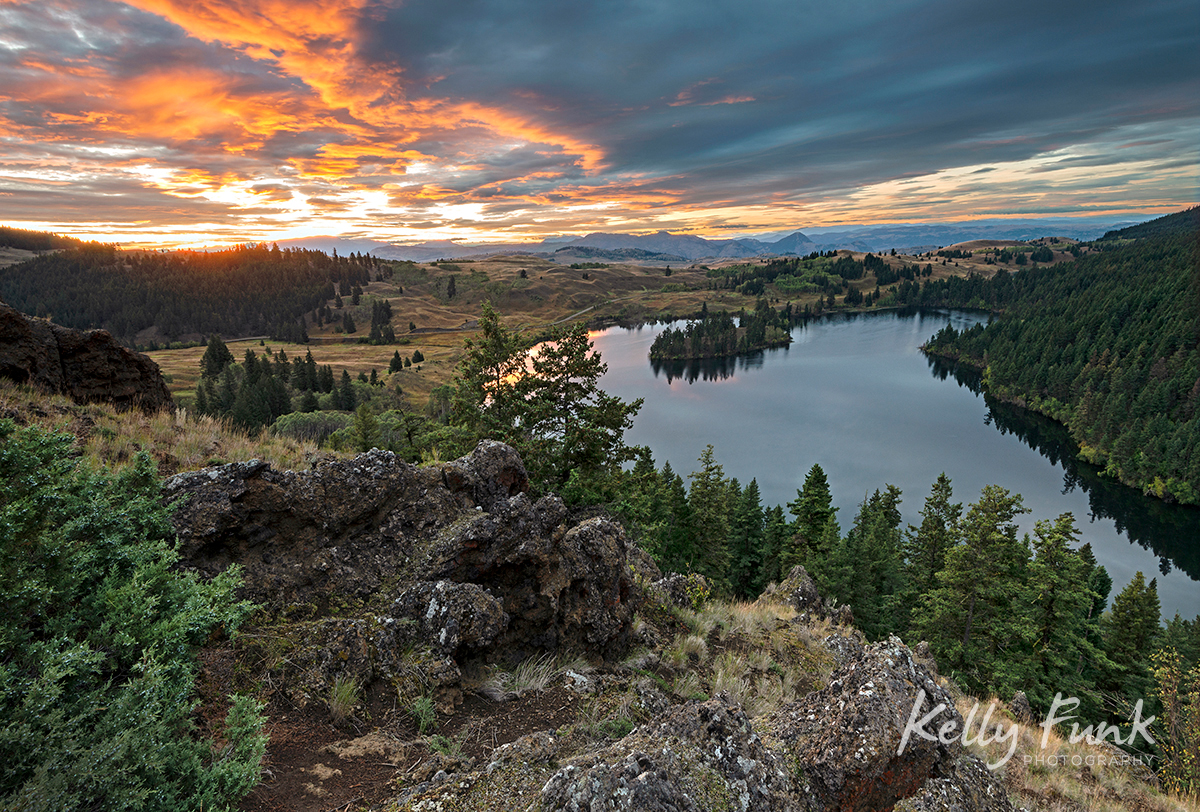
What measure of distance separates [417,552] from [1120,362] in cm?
16848

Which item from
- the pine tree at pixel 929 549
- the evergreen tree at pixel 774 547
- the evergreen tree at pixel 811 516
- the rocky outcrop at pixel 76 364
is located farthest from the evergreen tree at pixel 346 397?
the pine tree at pixel 929 549

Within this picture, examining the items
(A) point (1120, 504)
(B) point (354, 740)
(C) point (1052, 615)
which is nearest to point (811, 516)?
(C) point (1052, 615)

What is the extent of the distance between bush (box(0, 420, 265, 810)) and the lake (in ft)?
227

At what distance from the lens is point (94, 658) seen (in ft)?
11.5

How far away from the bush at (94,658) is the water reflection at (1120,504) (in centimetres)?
9541

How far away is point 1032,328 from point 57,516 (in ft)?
641

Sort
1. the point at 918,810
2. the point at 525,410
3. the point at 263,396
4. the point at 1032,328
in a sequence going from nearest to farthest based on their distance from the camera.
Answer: the point at 918,810, the point at 525,410, the point at 263,396, the point at 1032,328

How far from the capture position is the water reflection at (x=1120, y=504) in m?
69.3

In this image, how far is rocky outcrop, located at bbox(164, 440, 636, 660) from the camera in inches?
268

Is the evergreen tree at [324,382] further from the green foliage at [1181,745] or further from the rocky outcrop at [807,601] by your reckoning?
the green foliage at [1181,745]

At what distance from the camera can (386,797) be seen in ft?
14.2

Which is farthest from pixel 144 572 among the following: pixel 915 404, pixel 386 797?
pixel 915 404

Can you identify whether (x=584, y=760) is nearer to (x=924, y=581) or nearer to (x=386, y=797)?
(x=386, y=797)

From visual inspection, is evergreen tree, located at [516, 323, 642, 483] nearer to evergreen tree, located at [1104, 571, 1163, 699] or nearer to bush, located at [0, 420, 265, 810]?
bush, located at [0, 420, 265, 810]
